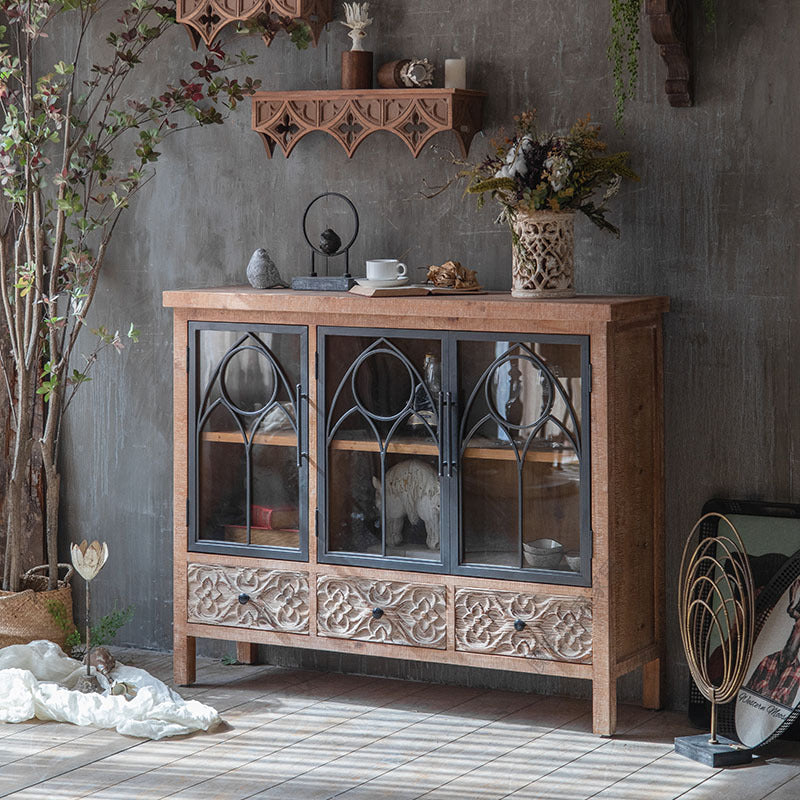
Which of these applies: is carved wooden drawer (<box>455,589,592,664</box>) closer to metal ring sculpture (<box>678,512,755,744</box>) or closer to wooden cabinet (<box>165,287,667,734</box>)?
wooden cabinet (<box>165,287,667,734</box>)

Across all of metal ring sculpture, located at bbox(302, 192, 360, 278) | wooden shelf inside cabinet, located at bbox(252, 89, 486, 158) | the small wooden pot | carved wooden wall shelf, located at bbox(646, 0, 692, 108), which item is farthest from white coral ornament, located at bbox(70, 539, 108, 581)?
carved wooden wall shelf, located at bbox(646, 0, 692, 108)

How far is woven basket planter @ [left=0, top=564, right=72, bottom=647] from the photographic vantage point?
4.56 metres

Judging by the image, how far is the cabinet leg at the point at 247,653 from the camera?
4660 millimetres

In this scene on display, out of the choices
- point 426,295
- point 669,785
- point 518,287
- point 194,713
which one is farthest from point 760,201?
point 194,713

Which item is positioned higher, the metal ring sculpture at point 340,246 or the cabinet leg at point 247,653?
the metal ring sculpture at point 340,246

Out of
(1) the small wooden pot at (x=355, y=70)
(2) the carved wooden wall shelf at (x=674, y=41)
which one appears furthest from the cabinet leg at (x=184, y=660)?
(2) the carved wooden wall shelf at (x=674, y=41)

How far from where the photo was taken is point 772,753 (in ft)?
12.3

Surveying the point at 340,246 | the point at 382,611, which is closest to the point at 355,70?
the point at 340,246

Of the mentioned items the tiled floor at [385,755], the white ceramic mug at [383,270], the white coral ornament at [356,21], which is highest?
the white coral ornament at [356,21]

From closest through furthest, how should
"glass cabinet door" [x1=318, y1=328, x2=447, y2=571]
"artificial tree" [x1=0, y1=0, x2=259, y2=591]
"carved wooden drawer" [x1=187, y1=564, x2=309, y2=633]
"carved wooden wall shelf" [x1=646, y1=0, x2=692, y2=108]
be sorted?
"carved wooden wall shelf" [x1=646, y1=0, x2=692, y2=108] < "glass cabinet door" [x1=318, y1=328, x2=447, y2=571] < "carved wooden drawer" [x1=187, y1=564, x2=309, y2=633] < "artificial tree" [x1=0, y1=0, x2=259, y2=591]

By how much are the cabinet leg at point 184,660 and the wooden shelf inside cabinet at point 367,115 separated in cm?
165

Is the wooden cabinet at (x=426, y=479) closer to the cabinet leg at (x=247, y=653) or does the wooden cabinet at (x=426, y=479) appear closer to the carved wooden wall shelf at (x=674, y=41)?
the cabinet leg at (x=247, y=653)

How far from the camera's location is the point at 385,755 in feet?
12.2

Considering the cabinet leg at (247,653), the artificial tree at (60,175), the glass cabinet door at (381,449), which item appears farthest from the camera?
the cabinet leg at (247,653)
